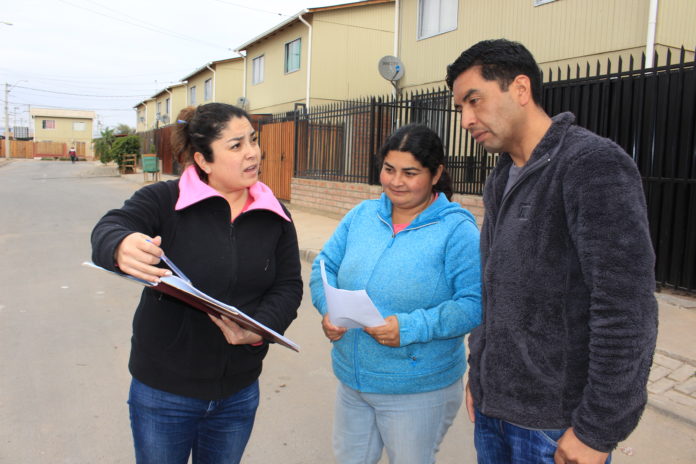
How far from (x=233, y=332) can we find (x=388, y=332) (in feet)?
1.84

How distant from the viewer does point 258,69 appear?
25141 mm

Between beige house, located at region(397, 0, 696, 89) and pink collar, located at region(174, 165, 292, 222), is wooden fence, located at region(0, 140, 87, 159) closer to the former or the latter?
beige house, located at region(397, 0, 696, 89)

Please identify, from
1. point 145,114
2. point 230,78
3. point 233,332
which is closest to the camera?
point 233,332

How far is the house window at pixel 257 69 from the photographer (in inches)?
976

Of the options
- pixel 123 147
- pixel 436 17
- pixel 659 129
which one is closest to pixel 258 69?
pixel 123 147

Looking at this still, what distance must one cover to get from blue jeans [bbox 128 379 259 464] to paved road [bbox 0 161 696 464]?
Result: 115 centimetres

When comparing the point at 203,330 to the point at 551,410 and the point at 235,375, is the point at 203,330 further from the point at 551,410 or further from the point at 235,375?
the point at 551,410

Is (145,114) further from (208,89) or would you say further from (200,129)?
(200,129)

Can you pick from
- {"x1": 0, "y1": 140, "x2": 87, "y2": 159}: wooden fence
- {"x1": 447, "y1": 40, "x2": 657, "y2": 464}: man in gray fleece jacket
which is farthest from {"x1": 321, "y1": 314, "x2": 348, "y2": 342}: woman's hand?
{"x1": 0, "y1": 140, "x2": 87, "y2": 159}: wooden fence

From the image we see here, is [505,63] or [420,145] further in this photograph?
[420,145]

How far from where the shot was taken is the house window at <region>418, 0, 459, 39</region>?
13539 millimetres

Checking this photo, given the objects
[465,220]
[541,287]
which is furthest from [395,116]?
[541,287]

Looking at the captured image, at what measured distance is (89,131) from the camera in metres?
79.8

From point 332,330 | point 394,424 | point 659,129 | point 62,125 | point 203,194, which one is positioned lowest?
point 394,424
